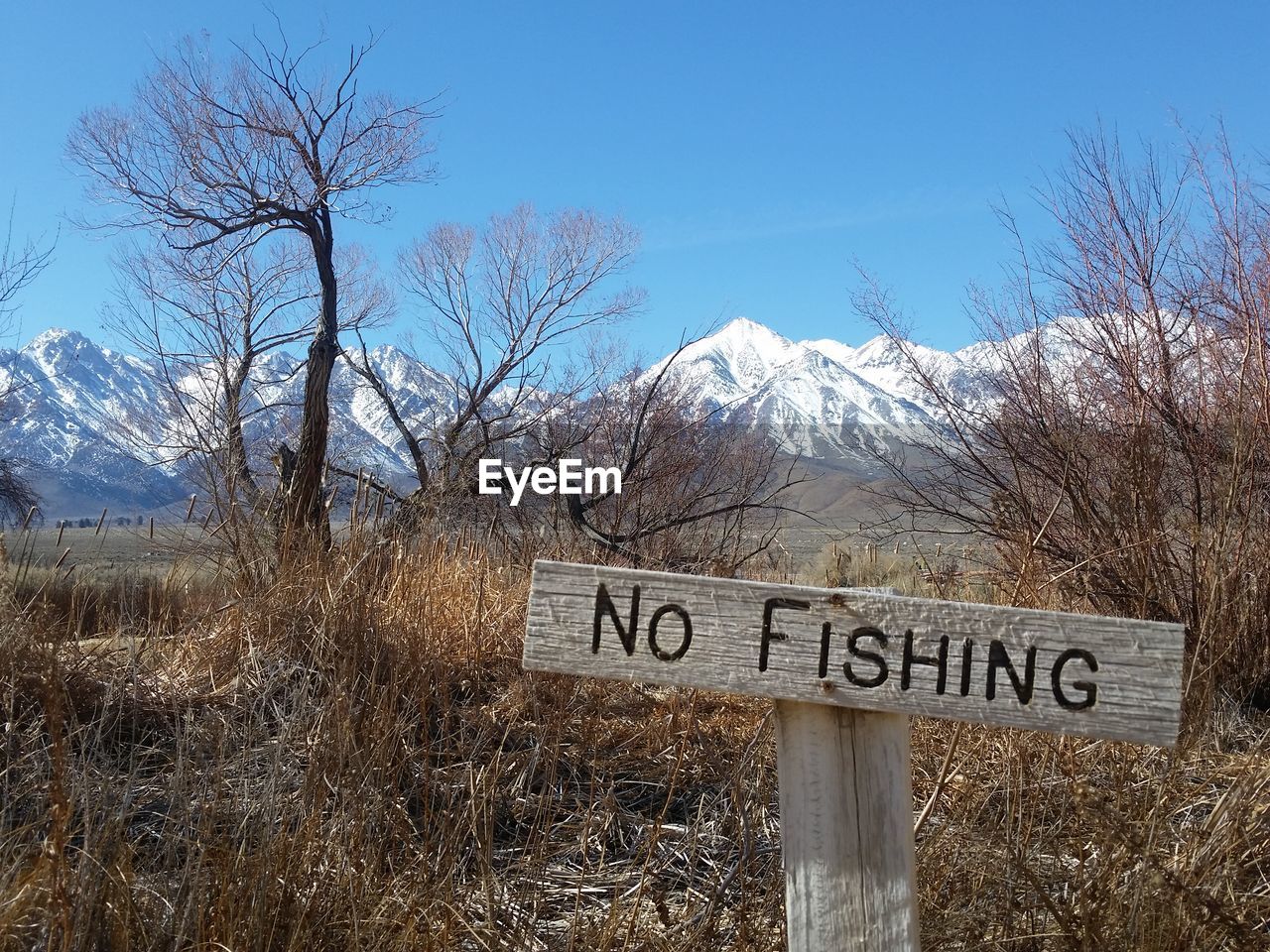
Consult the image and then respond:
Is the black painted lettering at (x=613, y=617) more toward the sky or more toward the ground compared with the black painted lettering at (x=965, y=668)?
more toward the sky

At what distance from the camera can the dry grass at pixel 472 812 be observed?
1981mm

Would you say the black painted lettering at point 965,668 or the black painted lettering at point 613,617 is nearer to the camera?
the black painted lettering at point 965,668

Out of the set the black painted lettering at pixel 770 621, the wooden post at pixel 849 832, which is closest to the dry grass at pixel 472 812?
the wooden post at pixel 849 832

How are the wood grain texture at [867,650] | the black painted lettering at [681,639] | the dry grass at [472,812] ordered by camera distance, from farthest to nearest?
the dry grass at [472,812] → the black painted lettering at [681,639] → the wood grain texture at [867,650]

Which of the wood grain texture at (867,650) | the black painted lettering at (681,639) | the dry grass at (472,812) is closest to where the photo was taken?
the wood grain texture at (867,650)

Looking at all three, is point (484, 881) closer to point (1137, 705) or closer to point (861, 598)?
point (861, 598)

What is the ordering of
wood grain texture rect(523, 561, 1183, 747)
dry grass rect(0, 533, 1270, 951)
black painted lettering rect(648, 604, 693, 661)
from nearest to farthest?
wood grain texture rect(523, 561, 1183, 747)
black painted lettering rect(648, 604, 693, 661)
dry grass rect(0, 533, 1270, 951)

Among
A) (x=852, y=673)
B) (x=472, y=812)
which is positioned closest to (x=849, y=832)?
(x=852, y=673)

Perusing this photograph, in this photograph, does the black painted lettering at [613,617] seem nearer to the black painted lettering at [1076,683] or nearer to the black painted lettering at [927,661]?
the black painted lettering at [927,661]

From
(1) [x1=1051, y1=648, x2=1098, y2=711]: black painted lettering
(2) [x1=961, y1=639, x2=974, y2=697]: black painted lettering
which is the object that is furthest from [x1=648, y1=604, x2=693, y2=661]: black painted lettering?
(1) [x1=1051, y1=648, x2=1098, y2=711]: black painted lettering

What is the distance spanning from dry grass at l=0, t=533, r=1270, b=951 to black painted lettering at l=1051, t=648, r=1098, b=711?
633 mm

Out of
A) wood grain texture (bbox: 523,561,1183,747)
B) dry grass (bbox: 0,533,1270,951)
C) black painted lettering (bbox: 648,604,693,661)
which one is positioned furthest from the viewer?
dry grass (bbox: 0,533,1270,951)

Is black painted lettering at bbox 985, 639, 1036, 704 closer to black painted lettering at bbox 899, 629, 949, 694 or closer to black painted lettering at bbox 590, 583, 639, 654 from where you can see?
black painted lettering at bbox 899, 629, 949, 694

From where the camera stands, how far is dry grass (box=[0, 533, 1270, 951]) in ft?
6.50
